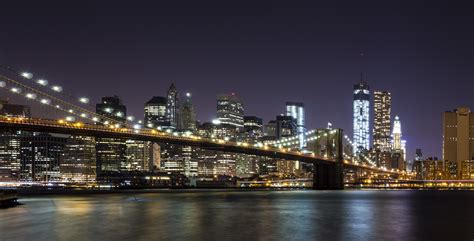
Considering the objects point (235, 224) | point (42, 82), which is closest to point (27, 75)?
point (42, 82)

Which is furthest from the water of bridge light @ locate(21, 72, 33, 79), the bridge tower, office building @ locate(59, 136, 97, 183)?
office building @ locate(59, 136, 97, 183)

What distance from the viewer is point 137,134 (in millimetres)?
74938

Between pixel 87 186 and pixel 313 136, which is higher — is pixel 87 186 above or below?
below

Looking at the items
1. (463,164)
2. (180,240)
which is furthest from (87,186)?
(180,240)

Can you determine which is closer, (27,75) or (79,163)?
(27,75)

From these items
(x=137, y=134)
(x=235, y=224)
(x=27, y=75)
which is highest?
(x=27, y=75)

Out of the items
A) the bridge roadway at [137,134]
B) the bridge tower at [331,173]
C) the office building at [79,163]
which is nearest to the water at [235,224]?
the bridge roadway at [137,134]

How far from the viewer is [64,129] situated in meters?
68.0

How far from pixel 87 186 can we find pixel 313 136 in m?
46.5

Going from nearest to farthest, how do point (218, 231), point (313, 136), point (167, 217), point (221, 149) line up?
point (218, 231) < point (167, 217) < point (221, 149) < point (313, 136)

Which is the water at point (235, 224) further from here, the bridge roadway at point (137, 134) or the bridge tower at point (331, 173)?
the bridge tower at point (331, 173)

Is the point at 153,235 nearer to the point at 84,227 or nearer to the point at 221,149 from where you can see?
the point at 84,227

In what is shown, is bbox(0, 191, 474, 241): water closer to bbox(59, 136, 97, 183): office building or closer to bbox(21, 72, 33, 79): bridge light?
bbox(21, 72, 33, 79): bridge light

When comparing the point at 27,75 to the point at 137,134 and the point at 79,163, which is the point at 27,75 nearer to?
the point at 137,134
